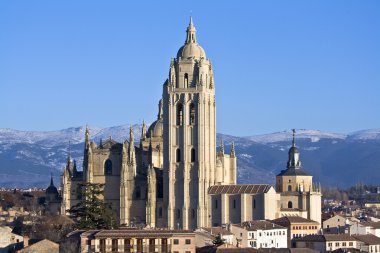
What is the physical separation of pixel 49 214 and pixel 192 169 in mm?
12008

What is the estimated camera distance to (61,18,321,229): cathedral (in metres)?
122

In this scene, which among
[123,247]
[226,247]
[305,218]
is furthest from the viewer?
[305,218]

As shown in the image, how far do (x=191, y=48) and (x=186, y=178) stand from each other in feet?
35.4

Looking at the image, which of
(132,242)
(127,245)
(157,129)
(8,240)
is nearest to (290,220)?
(157,129)

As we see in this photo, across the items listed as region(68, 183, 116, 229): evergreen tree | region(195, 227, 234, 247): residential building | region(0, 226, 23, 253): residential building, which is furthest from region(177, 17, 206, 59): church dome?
region(0, 226, 23, 253): residential building

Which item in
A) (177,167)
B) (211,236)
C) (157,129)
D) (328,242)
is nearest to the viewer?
(211,236)

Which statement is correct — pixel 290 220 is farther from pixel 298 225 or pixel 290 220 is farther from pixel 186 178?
pixel 186 178

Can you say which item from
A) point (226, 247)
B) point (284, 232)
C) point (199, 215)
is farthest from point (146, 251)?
point (199, 215)

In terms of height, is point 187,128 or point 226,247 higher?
point 187,128

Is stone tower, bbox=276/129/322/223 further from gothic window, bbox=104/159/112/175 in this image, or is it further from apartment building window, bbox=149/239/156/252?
apartment building window, bbox=149/239/156/252

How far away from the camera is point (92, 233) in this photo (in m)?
82.9

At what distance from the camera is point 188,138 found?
411ft

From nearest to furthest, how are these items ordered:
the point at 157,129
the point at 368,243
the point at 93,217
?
the point at 93,217 → the point at 368,243 → the point at 157,129

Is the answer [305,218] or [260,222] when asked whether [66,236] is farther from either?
[305,218]
